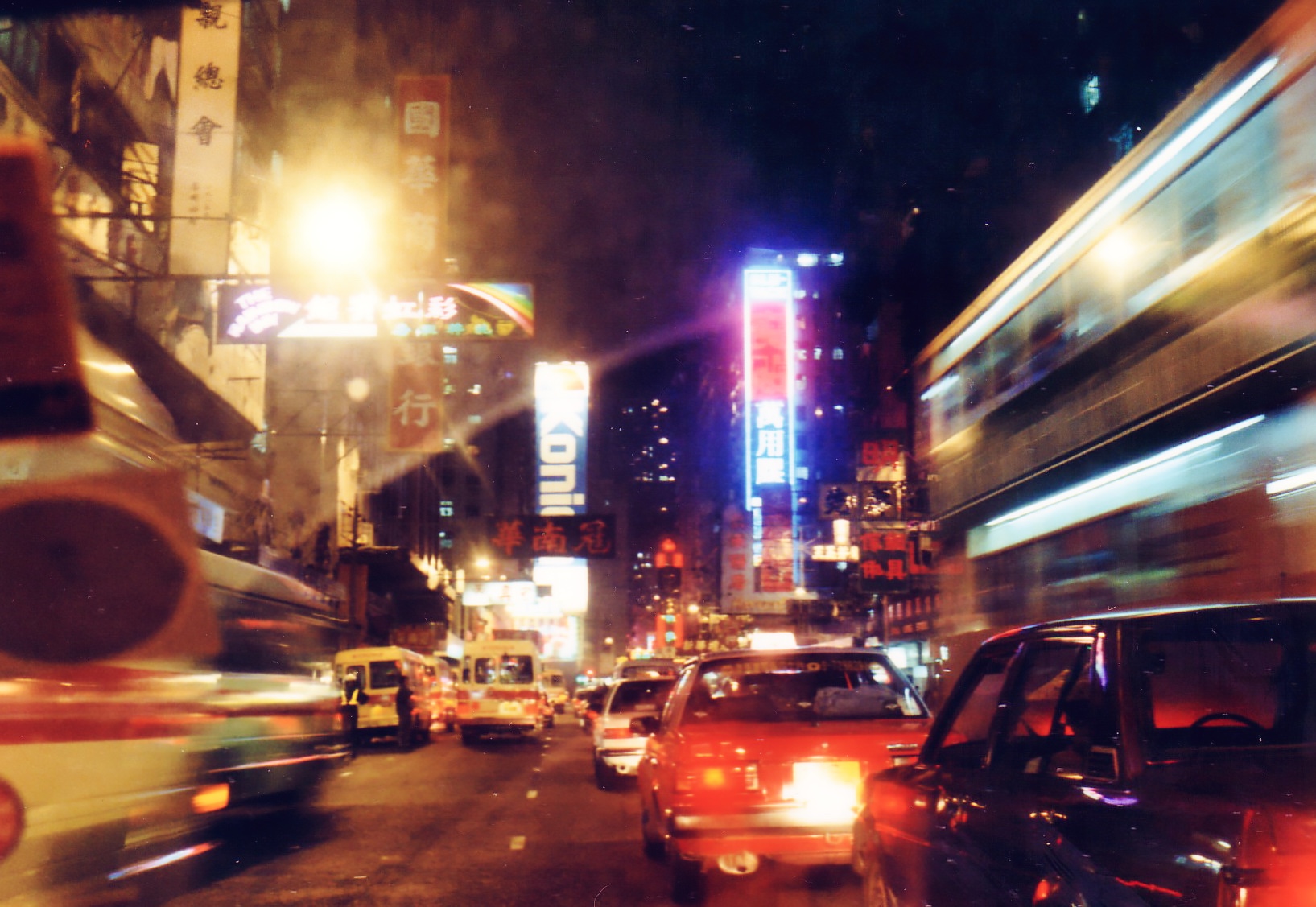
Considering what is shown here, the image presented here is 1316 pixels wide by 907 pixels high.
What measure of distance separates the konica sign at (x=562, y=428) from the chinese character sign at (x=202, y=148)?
11132 mm

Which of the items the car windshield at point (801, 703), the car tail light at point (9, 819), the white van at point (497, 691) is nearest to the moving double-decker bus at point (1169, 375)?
the car windshield at point (801, 703)

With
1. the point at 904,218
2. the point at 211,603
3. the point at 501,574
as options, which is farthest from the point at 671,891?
the point at 501,574

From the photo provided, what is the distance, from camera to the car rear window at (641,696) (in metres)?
17.2

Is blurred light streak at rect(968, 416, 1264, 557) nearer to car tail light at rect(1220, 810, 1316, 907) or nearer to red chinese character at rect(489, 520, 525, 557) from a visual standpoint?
car tail light at rect(1220, 810, 1316, 907)

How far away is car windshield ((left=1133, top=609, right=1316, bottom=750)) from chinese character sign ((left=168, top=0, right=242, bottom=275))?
2108 cm

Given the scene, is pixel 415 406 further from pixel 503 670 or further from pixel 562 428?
pixel 503 670

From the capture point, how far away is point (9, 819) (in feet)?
19.9

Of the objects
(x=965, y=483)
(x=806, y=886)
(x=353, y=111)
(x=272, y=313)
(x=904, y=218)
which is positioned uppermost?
(x=904, y=218)

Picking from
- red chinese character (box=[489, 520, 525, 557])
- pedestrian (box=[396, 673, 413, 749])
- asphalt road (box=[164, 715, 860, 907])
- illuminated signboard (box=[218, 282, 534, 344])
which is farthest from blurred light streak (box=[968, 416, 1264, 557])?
red chinese character (box=[489, 520, 525, 557])

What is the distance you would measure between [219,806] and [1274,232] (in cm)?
903

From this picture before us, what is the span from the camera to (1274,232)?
A: 693cm

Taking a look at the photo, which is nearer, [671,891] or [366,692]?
[671,891]

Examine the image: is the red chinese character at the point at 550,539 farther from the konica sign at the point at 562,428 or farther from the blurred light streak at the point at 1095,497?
the blurred light streak at the point at 1095,497

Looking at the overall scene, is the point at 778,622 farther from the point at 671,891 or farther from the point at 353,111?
the point at 671,891
